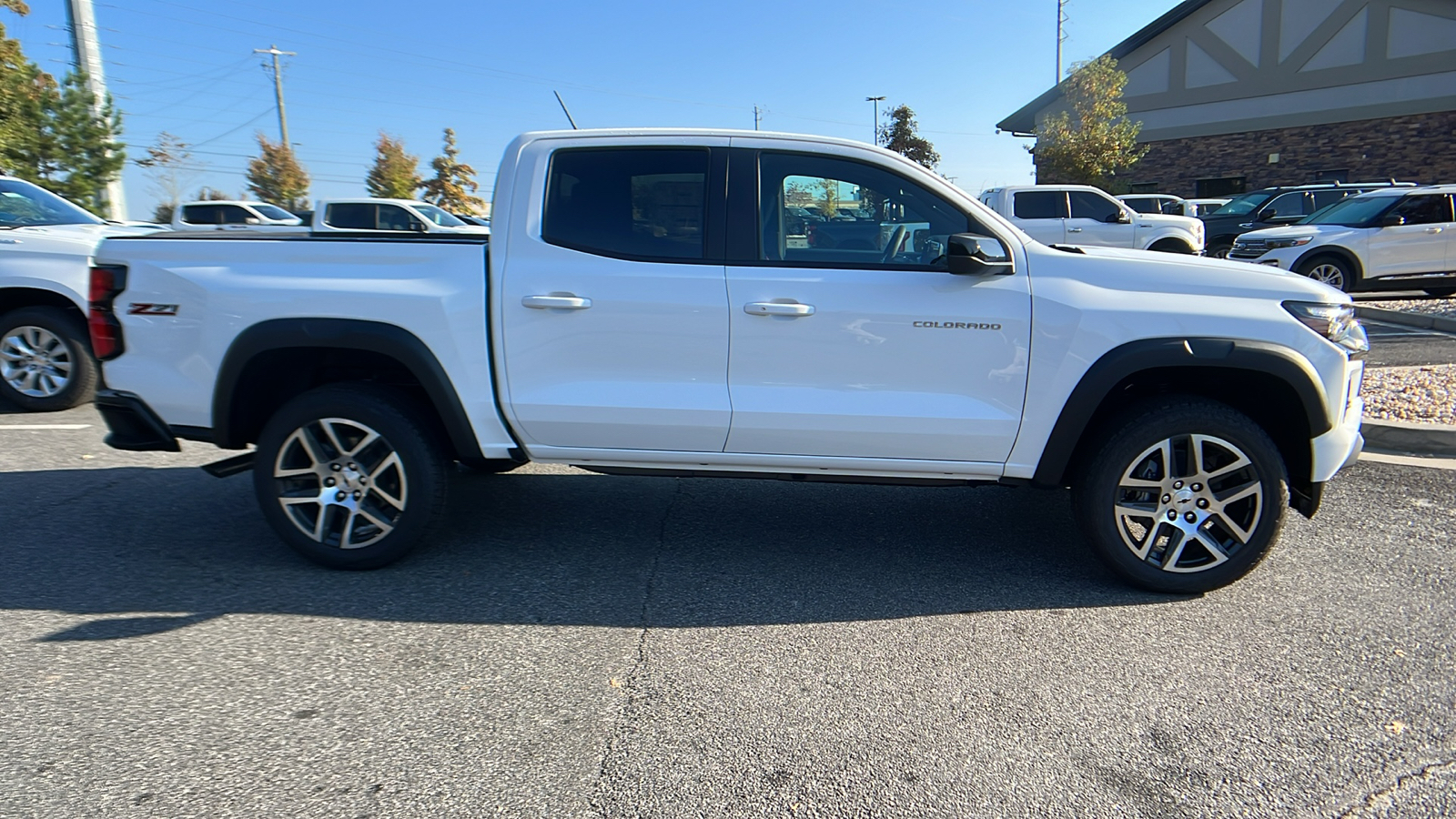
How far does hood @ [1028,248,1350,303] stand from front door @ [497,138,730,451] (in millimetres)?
1460

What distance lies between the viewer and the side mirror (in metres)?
3.54

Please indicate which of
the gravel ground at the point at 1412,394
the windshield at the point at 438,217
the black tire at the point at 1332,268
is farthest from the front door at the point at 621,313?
the windshield at the point at 438,217

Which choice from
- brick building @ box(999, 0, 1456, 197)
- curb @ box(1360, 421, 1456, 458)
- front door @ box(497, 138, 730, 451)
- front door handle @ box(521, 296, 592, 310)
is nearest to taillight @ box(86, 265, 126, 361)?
front door @ box(497, 138, 730, 451)

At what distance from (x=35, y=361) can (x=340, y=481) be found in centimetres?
478

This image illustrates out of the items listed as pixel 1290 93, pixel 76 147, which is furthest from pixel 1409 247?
pixel 76 147

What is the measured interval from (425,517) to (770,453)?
1.55 meters

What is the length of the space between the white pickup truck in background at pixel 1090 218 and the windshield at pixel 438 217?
10761mm

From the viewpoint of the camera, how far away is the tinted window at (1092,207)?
15.6 metres

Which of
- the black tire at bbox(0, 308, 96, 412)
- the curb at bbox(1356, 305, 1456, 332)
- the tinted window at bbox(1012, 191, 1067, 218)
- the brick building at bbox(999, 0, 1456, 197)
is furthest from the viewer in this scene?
the brick building at bbox(999, 0, 1456, 197)

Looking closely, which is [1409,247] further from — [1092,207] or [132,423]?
[132,423]

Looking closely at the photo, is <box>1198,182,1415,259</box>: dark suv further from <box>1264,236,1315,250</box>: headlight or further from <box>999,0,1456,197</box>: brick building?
<box>999,0,1456,197</box>: brick building

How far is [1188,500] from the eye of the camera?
3725 mm

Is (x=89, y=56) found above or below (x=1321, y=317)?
above

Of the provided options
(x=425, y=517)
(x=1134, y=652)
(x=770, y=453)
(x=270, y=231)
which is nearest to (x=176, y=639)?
(x=425, y=517)
